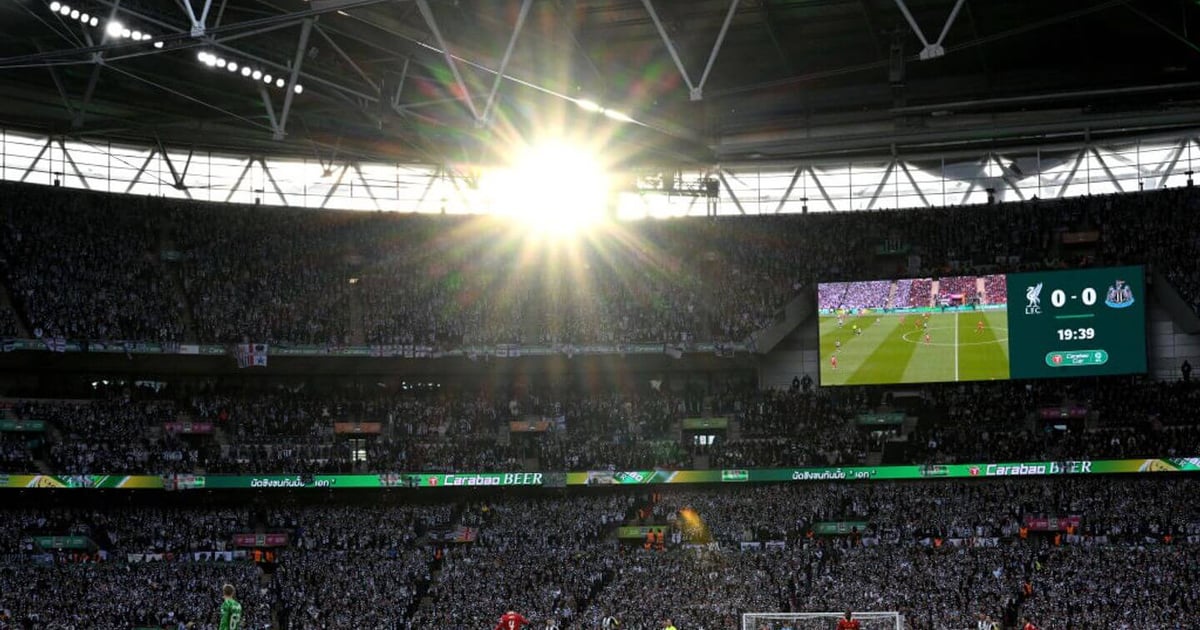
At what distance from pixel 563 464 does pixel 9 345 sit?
21.6 meters

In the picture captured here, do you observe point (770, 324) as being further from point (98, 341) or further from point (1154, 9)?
point (98, 341)

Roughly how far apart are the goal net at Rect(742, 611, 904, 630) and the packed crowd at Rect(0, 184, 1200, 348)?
74.3 feet

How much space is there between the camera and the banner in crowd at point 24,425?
166 ft

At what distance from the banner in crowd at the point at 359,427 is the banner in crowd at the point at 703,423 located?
1287 cm

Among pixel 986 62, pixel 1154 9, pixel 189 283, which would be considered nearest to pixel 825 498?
A: pixel 986 62

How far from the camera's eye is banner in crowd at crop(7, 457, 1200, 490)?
4941 centimetres

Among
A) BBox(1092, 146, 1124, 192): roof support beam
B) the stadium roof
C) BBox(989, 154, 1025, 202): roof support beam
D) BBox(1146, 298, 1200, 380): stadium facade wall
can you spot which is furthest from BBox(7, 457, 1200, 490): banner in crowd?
BBox(989, 154, 1025, 202): roof support beam

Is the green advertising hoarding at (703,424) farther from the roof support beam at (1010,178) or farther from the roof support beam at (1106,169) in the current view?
the roof support beam at (1106,169)

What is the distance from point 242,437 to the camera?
54062 millimetres

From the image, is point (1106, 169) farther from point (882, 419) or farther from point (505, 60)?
point (505, 60)

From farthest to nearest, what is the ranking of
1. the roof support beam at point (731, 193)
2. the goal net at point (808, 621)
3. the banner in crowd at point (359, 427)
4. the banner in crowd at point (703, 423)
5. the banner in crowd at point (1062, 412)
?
the roof support beam at point (731, 193) → the banner in crowd at point (703, 423) → the banner in crowd at point (359, 427) → the banner in crowd at point (1062, 412) → the goal net at point (808, 621)

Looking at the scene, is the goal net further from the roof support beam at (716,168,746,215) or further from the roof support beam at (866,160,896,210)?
the roof support beam at (716,168,746,215)

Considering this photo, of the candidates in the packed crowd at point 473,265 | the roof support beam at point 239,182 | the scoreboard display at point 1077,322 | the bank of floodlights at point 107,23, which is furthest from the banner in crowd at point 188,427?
the scoreboard display at point 1077,322

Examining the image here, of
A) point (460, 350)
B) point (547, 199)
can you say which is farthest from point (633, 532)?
point (547, 199)
